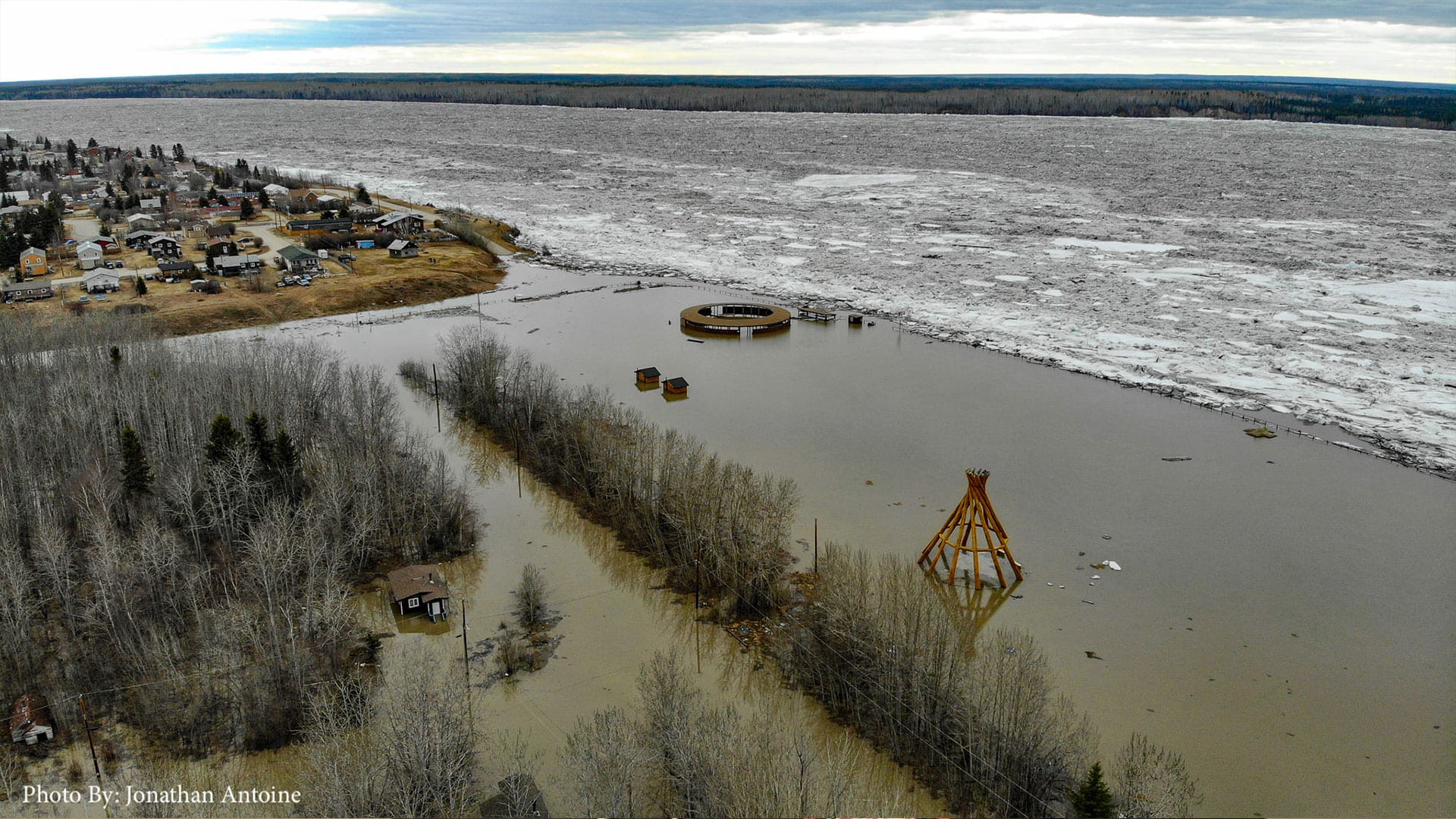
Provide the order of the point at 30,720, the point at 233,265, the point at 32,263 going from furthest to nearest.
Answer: the point at 233,265 → the point at 32,263 → the point at 30,720

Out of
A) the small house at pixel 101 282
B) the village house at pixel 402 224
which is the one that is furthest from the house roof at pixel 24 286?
the village house at pixel 402 224

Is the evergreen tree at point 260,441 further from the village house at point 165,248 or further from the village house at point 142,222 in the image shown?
the village house at point 142,222

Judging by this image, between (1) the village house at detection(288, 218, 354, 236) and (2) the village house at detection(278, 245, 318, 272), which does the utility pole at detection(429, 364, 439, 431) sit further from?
(1) the village house at detection(288, 218, 354, 236)

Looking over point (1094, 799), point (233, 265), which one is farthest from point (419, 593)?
point (233, 265)

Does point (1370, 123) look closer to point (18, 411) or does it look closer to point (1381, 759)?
point (1381, 759)

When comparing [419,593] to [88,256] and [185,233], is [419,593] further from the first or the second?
[185,233]
